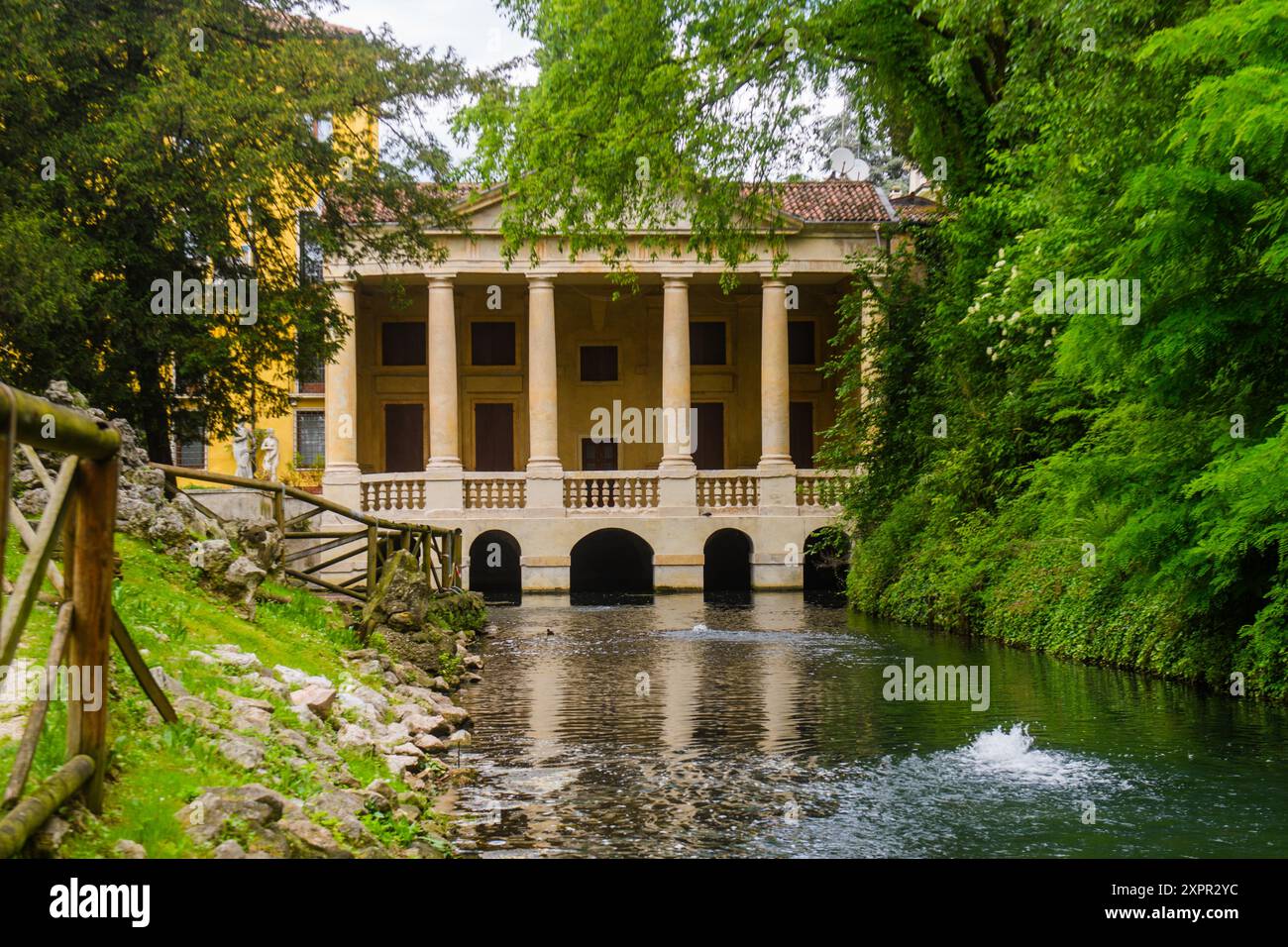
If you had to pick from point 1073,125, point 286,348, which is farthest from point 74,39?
point 1073,125

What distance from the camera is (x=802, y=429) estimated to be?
1980 inches

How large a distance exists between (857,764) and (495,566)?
32.6 m

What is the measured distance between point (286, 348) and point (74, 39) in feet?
19.4

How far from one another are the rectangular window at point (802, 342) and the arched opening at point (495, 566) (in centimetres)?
1282

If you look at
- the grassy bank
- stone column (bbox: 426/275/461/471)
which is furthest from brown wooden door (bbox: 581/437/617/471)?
the grassy bank

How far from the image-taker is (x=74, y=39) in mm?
20516

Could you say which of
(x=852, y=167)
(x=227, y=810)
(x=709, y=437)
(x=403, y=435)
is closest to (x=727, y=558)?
(x=709, y=437)

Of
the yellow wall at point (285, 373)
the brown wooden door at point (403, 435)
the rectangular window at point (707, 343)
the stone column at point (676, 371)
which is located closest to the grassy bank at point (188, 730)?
the yellow wall at point (285, 373)

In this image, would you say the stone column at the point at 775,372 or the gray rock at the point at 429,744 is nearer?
the gray rock at the point at 429,744

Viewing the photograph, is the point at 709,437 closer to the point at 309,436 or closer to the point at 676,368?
the point at 676,368

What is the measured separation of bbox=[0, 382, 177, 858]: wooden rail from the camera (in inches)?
202

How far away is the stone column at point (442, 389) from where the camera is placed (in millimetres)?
40625

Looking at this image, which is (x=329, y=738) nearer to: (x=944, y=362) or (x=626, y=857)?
(x=626, y=857)

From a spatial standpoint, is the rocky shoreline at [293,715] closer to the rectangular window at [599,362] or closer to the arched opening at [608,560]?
the arched opening at [608,560]
